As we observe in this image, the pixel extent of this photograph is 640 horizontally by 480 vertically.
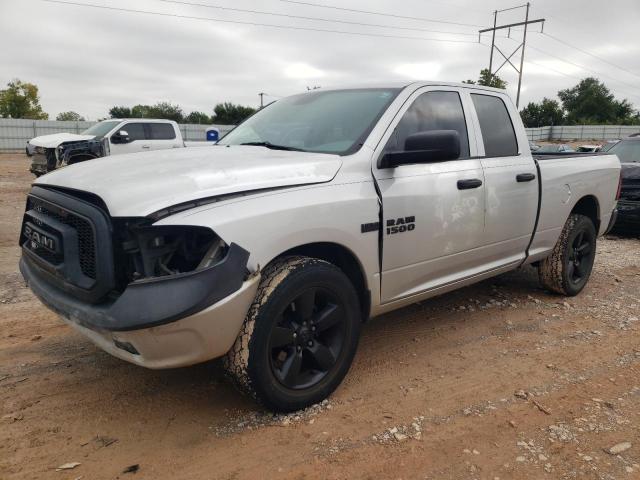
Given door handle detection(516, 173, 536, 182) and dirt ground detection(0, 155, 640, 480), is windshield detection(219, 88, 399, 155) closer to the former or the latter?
door handle detection(516, 173, 536, 182)

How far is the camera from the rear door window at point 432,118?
3340 mm

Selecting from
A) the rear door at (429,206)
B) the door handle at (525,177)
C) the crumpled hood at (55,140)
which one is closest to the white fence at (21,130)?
the crumpled hood at (55,140)

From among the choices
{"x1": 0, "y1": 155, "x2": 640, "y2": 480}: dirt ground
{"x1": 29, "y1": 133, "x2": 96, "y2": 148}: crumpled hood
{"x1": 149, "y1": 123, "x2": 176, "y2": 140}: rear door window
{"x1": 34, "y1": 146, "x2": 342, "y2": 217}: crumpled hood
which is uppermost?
{"x1": 149, "y1": 123, "x2": 176, "y2": 140}: rear door window

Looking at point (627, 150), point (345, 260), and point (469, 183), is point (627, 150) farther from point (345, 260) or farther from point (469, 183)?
point (345, 260)

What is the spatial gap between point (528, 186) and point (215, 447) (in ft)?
10.4

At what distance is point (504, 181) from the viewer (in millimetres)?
3998

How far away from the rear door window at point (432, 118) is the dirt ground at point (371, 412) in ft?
4.93

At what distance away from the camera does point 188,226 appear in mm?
2271

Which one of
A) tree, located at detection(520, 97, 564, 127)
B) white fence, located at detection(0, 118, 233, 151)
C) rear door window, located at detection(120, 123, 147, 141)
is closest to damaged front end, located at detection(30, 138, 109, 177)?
rear door window, located at detection(120, 123, 147, 141)

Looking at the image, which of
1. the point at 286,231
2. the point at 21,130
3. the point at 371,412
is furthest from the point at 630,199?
the point at 21,130

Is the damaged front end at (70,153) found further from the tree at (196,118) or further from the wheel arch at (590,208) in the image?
the tree at (196,118)

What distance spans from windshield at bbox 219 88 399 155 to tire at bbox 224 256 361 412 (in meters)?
0.88

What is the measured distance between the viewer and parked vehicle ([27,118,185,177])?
479 inches

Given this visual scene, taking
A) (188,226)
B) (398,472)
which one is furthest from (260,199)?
(398,472)
